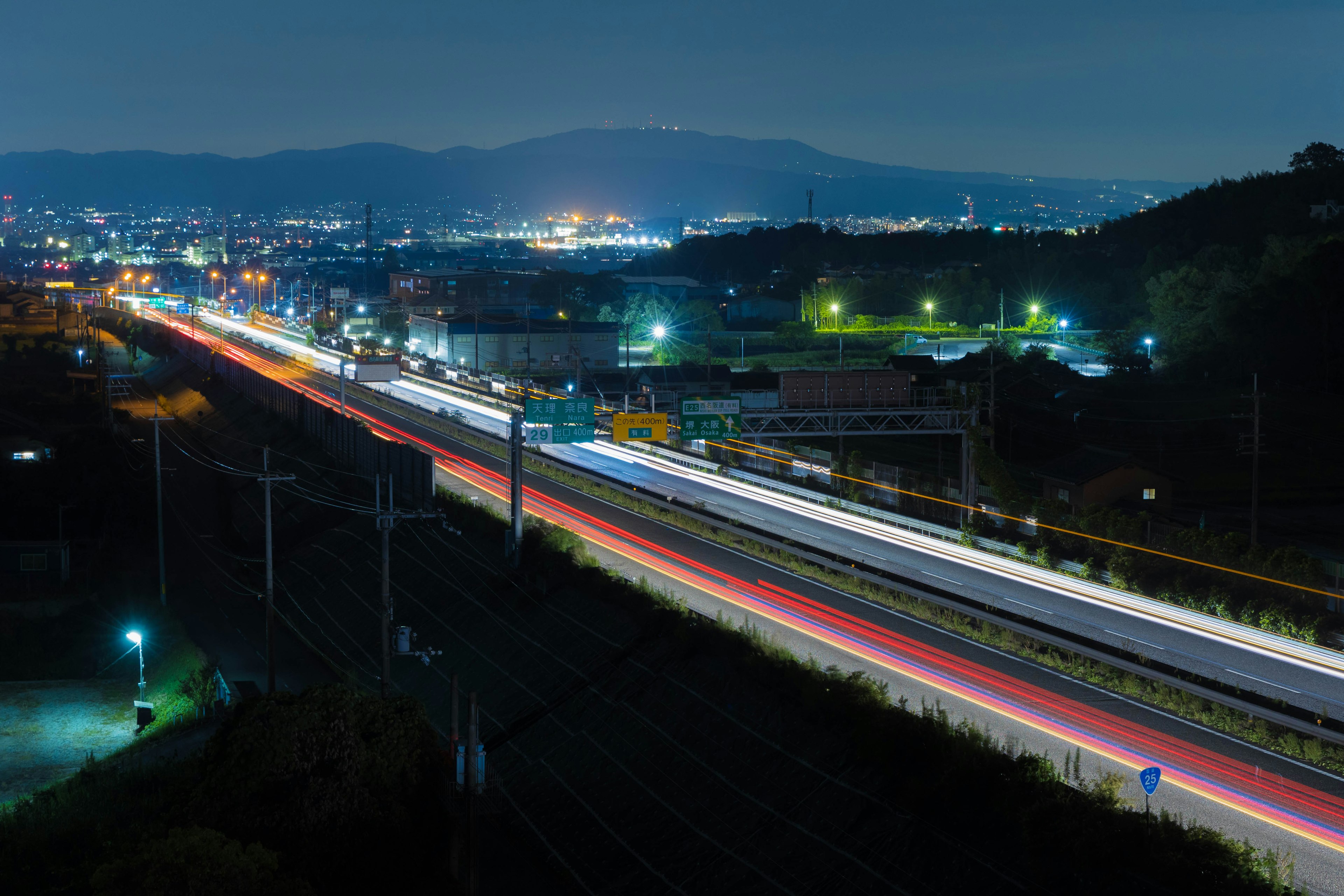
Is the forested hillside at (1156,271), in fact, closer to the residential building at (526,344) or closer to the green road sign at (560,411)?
the residential building at (526,344)

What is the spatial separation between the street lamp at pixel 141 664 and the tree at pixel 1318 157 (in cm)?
9906

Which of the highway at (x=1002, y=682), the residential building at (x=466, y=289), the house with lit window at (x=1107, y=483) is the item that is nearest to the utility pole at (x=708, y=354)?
the house with lit window at (x=1107, y=483)

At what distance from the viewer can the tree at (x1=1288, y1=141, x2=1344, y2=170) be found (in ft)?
322

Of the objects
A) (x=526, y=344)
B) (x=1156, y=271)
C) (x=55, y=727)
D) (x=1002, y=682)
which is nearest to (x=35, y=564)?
(x=55, y=727)

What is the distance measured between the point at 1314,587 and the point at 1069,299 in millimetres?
74945

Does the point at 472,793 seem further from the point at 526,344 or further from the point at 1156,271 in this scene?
the point at 1156,271

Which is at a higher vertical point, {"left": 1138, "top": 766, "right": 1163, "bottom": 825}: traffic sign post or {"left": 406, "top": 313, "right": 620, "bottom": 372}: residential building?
{"left": 406, "top": 313, "right": 620, "bottom": 372}: residential building

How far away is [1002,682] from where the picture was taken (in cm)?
1545

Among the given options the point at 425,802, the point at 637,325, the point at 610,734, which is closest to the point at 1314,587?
the point at 610,734

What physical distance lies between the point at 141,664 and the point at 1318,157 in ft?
344

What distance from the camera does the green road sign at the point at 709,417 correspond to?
2856cm

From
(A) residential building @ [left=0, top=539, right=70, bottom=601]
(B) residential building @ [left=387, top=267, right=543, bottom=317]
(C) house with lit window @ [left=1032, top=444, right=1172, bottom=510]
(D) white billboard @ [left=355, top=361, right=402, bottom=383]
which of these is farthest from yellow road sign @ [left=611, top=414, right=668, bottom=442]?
(B) residential building @ [left=387, top=267, right=543, bottom=317]

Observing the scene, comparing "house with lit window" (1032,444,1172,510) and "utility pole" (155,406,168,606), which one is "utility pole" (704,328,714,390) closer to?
"house with lit window" (1032,444,1172,510)

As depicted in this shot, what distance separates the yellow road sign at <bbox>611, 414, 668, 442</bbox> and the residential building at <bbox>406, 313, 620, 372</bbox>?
33774mm
